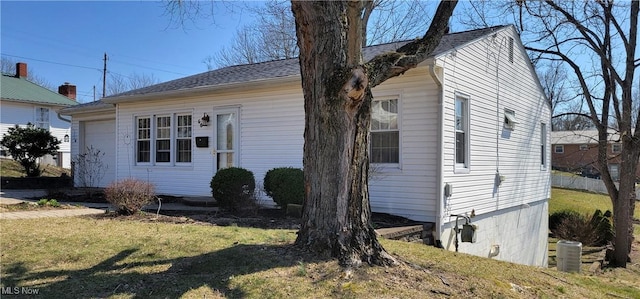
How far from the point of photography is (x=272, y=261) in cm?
462

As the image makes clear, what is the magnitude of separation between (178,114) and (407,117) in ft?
21.3

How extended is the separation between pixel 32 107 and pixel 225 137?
755 inches

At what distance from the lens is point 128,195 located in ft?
25.8

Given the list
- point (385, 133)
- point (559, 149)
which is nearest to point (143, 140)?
point (385, 133)

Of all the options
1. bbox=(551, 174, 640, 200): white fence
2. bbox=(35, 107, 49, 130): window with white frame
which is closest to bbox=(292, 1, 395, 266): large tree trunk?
bbox=(35, 107, 49, 130): window with white frame

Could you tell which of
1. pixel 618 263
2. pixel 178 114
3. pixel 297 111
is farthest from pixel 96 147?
pixel 618 263

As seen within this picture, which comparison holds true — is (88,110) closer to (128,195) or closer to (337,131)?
(128,195)

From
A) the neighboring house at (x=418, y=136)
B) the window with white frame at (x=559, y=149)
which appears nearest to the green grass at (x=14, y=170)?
the neighboring house at (x=418, y=136)

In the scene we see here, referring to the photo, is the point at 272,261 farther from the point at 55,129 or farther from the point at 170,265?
the point at 55,129

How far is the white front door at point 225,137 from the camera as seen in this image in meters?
11.2

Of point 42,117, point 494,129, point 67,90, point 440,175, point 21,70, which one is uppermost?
point 21,70

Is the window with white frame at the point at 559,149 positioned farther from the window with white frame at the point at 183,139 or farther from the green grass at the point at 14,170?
the green grass at the point at 14,170

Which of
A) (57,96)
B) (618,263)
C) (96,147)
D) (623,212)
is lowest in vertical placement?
(618,263)

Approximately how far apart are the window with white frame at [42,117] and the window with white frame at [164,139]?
1576 centimetres
